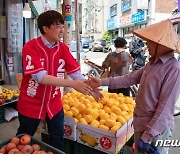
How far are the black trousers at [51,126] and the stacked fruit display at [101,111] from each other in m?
0.44

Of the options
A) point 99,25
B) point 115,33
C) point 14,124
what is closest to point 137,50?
point 14,124

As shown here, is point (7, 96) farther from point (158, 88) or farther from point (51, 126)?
point (158, 88)

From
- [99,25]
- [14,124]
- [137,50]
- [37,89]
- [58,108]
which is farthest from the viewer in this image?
[99,25]

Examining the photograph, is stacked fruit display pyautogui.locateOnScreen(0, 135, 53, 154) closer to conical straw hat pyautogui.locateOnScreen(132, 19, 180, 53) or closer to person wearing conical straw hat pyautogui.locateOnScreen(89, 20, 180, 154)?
person wearing conical straw hat pyautogui.locateOnScreen(89, 20, 180, 154)

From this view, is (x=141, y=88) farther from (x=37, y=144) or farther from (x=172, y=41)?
(x=37, y=144)

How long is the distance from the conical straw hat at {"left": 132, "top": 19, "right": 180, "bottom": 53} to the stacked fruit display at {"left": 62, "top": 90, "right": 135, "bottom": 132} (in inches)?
47.5

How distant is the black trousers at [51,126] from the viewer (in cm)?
211

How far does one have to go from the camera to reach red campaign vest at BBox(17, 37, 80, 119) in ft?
6.23

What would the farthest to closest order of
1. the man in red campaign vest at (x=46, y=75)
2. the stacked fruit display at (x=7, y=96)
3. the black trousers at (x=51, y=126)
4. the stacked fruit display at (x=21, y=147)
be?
1. the stacked fruit display at (x=7, y=96)
2. the black trousers at (x=51, y=126)
3. the man in red campaign vest at (x=46, y=75)
4. the stacked fruit display at (x=21, y=147)

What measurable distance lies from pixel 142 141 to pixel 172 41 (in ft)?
2.75

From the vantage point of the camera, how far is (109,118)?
9.07 ft

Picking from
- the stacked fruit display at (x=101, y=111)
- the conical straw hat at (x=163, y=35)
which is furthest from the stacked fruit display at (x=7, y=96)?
the conical straw hat at (x=163, y=35)

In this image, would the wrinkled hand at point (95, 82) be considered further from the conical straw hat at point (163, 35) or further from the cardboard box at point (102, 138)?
the conical straw hat at point (163, 35)

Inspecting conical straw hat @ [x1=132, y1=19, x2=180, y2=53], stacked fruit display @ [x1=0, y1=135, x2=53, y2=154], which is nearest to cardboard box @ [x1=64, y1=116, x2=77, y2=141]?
stacked fruit display @ [x1=0, y1=135, x2=53, y2=154]
